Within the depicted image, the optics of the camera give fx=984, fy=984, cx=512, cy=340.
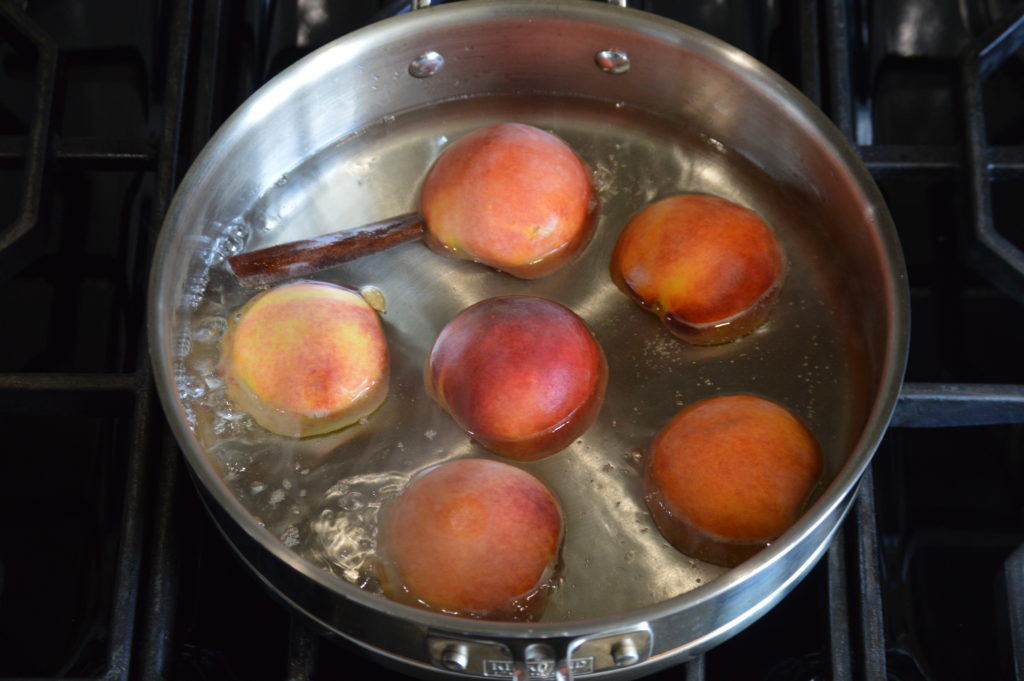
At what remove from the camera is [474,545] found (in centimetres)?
65

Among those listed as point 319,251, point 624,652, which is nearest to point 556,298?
point 319,251

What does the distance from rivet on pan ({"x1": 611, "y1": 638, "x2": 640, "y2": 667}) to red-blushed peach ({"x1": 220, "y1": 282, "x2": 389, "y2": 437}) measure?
279 millimetres

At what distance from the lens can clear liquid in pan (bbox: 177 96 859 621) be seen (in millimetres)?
701

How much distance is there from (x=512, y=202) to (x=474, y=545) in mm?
276

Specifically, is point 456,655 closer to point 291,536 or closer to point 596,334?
point 291,536

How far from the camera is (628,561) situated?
690 mm

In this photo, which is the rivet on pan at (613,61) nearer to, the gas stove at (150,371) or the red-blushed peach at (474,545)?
the gas stove at (150,371)

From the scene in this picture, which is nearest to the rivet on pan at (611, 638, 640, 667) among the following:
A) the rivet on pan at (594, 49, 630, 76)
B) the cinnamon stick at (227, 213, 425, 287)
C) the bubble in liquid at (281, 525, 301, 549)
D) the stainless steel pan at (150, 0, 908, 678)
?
the stainless steel pan at (150, 0, 908, 678)

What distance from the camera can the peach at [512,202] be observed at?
0.78 metres

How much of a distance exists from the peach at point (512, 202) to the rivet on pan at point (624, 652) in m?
0.34

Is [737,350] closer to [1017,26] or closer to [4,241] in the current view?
[1017,26]

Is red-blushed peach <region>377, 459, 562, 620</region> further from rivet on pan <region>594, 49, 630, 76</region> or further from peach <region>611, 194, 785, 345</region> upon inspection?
rivet on pan <region>594, 49, 630, 76</region>

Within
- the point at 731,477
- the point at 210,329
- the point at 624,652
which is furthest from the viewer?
the point at 210,329

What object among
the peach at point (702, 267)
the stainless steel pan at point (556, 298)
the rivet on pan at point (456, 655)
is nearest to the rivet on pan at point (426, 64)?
the stainless steel pan at point (556, 298)
